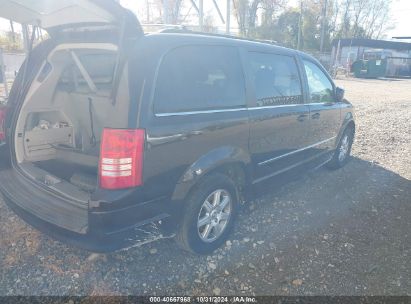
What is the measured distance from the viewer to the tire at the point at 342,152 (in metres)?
5.34

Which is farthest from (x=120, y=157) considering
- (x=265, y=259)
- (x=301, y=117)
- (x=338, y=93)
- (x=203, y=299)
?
(x=338, y=93)

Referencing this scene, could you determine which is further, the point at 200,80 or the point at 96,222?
the point at 200,80

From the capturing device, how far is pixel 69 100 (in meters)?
3.39

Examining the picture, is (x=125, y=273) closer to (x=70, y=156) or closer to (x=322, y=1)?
(x=70, y=156)

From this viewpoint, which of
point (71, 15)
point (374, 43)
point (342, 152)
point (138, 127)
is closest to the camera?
point (138, 127)

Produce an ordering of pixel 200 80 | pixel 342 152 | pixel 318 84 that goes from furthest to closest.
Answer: pixel 342 152 < pixel 318 84 < pixel 200 80

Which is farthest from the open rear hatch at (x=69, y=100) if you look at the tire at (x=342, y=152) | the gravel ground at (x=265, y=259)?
the tire at (x=342, y=152)

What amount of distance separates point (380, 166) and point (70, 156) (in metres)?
5.03

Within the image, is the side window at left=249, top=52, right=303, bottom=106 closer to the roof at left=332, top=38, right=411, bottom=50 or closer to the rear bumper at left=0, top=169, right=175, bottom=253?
the rear bumper at left=0, top=169, right=175, bottom=253

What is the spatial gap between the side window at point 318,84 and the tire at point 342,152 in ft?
2.91

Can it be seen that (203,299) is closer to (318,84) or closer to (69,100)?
(69,100)

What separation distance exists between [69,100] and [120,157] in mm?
1551

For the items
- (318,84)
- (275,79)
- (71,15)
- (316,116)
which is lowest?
(316,116)

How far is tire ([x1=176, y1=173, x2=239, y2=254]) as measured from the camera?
273cm
